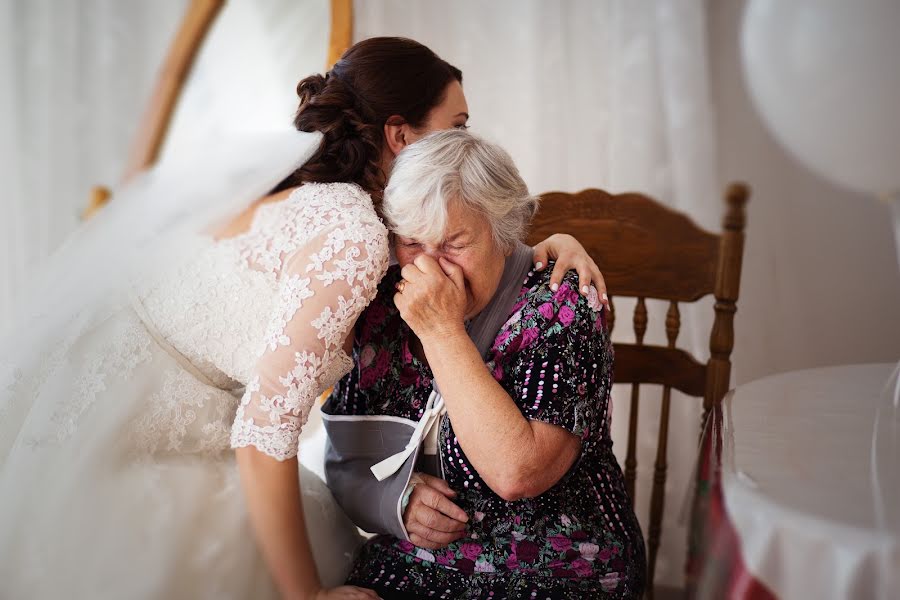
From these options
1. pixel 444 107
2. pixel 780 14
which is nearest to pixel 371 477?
pixel 444 107

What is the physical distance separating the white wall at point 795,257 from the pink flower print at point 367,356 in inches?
44.7

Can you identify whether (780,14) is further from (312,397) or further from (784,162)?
(784,162)

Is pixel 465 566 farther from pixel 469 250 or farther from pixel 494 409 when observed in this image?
pixel 469 250

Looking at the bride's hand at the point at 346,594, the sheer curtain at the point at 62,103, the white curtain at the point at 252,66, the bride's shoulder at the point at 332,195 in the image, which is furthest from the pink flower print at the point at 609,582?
the sheer curtain at the point at 62,103

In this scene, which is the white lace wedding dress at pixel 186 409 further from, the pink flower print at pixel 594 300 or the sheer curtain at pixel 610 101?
the sheer curtain at pixel 610 101

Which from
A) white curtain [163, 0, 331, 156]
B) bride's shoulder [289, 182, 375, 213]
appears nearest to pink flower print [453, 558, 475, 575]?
bride's shoulder [289, 182, 375, 213]

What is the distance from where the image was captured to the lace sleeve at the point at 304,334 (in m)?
1.03

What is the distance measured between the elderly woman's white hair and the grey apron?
0.10 m

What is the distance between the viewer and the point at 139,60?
255 cm

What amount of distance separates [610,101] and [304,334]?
127cm

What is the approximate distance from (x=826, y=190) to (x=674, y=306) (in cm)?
60

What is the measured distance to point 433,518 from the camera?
3.63 feet

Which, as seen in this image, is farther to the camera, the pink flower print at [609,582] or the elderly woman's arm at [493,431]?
the pink flower print at [609,582]

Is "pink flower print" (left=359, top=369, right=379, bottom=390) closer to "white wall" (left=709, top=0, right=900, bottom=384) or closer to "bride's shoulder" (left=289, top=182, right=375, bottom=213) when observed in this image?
"bride's shoulder" (left=289, top=182, right=375, bottom=213)
